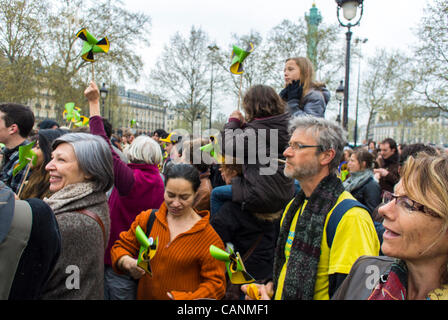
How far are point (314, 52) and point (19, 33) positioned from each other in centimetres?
2043

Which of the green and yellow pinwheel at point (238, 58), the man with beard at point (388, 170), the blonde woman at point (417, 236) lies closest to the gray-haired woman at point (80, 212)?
the blonde woman at point (417, 236)

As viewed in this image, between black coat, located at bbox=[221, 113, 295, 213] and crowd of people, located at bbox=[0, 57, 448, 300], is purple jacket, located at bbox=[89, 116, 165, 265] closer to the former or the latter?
crowd of people, located at bbox=[0, 57, 448, 300]

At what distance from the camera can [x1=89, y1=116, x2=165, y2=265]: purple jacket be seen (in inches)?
107

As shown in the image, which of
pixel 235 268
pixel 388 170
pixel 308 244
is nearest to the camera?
pixel 308 244

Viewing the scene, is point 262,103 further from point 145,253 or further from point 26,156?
point 26,156

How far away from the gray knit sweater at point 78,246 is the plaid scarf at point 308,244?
1079 millimetres

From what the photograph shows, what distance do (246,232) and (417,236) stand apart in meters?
1.48

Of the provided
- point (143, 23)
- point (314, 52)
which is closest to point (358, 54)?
point (314, 52)

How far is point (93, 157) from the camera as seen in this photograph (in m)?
2.13

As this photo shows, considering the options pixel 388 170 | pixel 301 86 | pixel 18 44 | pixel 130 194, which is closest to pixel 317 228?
pixel 130 194

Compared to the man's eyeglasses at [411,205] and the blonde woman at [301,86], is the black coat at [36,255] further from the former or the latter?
the blonde woman at [301,86]

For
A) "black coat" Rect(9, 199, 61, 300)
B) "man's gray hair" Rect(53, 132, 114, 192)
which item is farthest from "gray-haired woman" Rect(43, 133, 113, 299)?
"black coat" Rect(9, 199, 61, 300)
